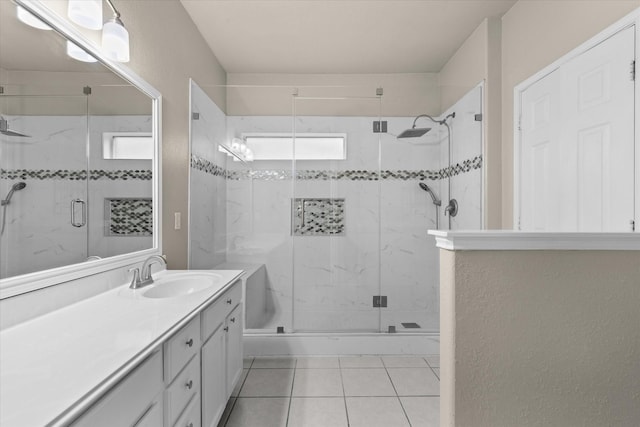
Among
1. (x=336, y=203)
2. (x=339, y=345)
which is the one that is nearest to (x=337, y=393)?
(x=339, y=345)

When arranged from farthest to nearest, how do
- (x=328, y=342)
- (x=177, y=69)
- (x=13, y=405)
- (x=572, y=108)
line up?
(x=328, y=342) < (x=177, y=69) < (x=572, y=108) < (x=13, y=405)

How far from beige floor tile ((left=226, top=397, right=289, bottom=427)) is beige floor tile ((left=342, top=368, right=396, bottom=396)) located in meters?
0.46

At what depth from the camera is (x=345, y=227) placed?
10.6ft

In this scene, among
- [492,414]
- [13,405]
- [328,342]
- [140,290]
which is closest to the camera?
[13,405]

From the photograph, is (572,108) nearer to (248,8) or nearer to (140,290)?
(248,8)

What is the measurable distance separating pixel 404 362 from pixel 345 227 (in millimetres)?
1313

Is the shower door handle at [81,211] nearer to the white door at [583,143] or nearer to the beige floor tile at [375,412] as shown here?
the beige floor tile at [375,412]

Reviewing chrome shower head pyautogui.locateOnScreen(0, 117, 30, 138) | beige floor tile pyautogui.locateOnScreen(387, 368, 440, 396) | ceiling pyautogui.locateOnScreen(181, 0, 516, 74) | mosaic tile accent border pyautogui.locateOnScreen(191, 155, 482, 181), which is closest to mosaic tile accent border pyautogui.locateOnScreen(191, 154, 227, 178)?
mosaic tile accent border pyautogui.locateOnScreen(191, 155, 482, 181)

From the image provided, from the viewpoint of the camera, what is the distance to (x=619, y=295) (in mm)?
1263

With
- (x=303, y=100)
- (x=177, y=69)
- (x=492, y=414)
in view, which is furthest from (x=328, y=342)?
(x=177, y=69)

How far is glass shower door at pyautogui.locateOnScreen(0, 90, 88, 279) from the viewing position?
1.09 m

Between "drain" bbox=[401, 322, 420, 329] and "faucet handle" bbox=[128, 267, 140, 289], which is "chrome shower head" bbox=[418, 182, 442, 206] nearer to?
"drain" bbox=[401, 322, 420, 329]

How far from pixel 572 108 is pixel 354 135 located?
1.77 m

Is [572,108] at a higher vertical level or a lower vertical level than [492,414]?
higher
